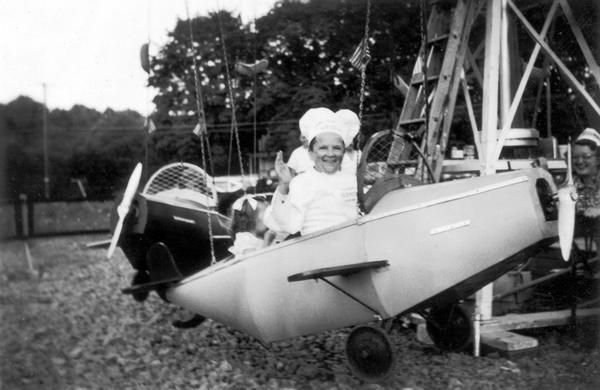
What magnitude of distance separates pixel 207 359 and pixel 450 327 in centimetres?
205

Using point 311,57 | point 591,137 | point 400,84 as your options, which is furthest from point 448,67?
point 311,57

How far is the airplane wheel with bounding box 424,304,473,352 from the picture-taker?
5.05 meters

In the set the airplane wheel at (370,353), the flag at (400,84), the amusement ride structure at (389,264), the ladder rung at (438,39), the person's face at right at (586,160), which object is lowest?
the airplane wheel at (370,353)

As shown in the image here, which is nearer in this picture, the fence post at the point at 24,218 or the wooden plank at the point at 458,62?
the wooden plank at the point at 458,62

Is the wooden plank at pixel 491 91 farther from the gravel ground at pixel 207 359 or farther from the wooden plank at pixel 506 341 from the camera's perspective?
the gravel ground at pixel 207 359

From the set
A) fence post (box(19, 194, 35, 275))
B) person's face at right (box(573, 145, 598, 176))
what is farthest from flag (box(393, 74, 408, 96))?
fence post (box(19, 194, 35, 275))

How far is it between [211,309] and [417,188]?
1.92m

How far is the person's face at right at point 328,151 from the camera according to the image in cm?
437

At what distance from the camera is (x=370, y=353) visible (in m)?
3.99

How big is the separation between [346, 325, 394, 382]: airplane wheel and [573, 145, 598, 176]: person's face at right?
3.16m

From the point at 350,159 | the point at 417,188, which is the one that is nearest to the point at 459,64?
the point at 350,159

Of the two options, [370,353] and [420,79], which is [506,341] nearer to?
[370,353]

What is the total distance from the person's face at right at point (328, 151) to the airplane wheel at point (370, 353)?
1.13 m

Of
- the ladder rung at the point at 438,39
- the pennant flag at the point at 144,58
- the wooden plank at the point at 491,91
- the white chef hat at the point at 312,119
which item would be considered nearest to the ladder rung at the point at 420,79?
the ladder rung at the point at 438,39
